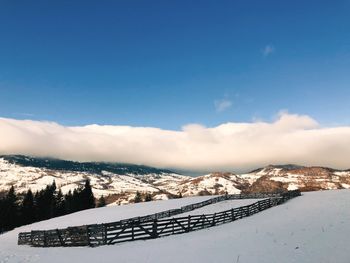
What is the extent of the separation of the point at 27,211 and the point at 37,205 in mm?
5348

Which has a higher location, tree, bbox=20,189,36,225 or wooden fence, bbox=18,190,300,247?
wooden fence, bbox=18,190,300,247

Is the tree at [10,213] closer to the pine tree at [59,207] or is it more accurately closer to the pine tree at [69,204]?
the pine tree at [59,207]

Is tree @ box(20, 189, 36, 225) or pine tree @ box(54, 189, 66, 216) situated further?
pine tree @ box(54, 189, 66, 216)

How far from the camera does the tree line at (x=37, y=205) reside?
275 feet

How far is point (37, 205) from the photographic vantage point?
312ft

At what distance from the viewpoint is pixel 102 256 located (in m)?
22.5

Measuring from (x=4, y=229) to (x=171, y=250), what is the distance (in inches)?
2833

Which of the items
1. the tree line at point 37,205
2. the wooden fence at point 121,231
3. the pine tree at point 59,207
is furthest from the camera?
the pine tree at point 59,207

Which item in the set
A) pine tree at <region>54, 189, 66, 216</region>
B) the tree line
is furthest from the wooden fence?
pine tree at <region>54, 189, 66, 216</region>

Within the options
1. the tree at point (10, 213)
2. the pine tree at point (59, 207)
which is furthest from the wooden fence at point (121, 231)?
the pine tree at point (59, 207)

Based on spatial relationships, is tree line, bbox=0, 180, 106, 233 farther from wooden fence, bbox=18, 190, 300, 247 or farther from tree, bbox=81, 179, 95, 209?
wooden fence, bbox=18, 190, 300, 247

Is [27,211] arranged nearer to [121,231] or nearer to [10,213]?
[10,213]

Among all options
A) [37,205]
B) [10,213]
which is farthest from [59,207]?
[10,213]

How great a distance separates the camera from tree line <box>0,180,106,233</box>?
275ft
